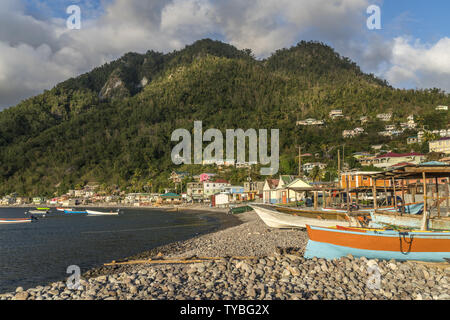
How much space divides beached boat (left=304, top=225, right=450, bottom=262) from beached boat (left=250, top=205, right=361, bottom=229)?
20.8ft

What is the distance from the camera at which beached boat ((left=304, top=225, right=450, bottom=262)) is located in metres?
13.4

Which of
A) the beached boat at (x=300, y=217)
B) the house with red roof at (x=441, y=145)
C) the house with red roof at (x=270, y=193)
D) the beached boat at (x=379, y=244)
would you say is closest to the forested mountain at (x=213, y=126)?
the house with red roof at (x=441, y=145)

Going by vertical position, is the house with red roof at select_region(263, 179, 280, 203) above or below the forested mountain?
below

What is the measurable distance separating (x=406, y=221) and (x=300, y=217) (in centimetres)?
759

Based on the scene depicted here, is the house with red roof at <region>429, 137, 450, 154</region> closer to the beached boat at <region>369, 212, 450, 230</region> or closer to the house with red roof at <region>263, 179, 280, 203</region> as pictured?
the house with red roof at <region>263, 179, 280, 203</region>

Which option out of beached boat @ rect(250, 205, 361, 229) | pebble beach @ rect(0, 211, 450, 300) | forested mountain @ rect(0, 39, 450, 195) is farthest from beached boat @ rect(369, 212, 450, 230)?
forested mountain @ rect(0, 39, 450, 195)

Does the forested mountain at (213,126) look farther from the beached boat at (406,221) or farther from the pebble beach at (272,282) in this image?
the pebble beach at (272,282)

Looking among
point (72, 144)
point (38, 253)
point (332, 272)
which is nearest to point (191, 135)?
point (72, 144)

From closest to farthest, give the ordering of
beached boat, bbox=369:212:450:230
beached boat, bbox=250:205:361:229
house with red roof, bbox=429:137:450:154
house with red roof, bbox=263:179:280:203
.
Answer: beached boat, bbox=369:212:450:230 < beached boat, bbox=250:205:361:229 < house with red roof, bbox=263:179:280:203 < house with red roof, bbox=429:137:450:154

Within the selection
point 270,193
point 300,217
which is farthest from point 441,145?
point 300,217

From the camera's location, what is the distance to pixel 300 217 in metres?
24.1
